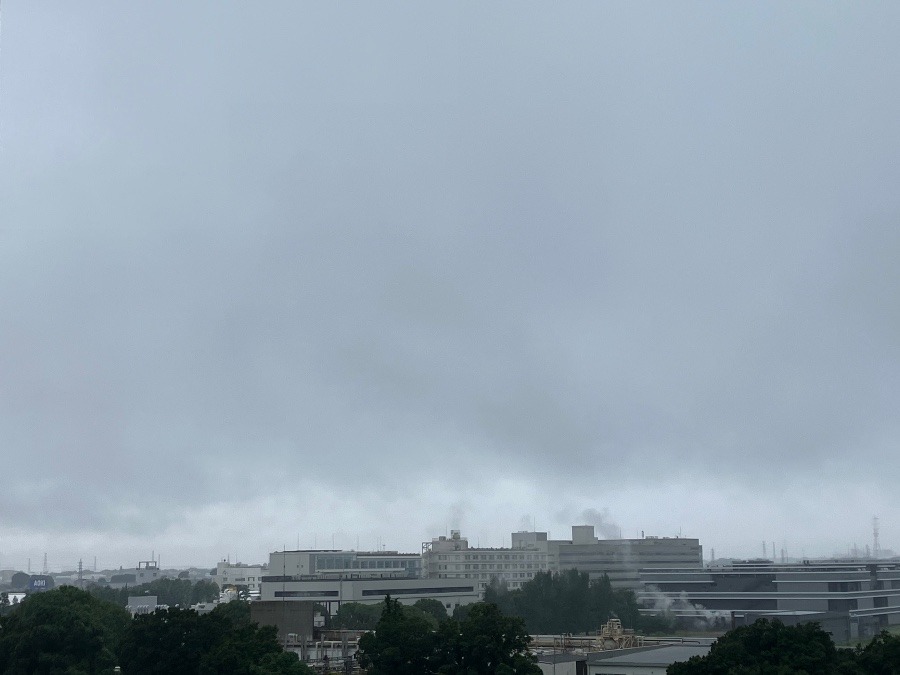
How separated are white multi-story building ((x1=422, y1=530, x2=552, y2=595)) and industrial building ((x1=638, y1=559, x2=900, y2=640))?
28.3 metres

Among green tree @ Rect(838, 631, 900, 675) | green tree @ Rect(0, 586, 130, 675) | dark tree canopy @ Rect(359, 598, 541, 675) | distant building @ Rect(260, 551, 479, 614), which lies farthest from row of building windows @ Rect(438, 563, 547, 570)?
green tree @ Rect(838, 631, 900, 675)

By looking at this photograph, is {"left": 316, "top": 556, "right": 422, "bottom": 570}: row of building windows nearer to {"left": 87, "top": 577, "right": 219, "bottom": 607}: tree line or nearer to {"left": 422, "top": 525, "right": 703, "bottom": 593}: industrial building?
{"left": 422, "top": 525, "right": 703, "bottom": 593}: industrial building

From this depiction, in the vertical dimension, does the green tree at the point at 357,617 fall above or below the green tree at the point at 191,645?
below

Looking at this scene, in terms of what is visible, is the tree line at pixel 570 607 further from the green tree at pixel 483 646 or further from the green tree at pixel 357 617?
the green tree at pixel 483 646

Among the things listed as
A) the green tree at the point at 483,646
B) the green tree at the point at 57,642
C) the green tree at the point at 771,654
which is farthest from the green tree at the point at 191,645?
the green tree at the point at 771,654

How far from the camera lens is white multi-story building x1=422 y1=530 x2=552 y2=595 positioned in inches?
5468

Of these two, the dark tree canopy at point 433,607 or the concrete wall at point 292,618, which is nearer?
the concrete wall at point 292,618

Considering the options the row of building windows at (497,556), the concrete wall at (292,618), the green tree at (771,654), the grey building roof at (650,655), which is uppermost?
the row of building windows at (497,556)

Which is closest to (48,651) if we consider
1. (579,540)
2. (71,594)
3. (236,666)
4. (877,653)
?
(71,594)

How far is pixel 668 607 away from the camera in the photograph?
110 m

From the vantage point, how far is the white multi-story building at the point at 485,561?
456ft

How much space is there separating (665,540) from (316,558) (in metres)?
54.0

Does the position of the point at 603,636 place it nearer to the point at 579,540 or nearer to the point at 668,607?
the point at 668,607

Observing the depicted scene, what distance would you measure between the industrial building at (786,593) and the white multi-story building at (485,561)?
28280 millimetres
